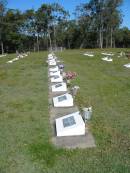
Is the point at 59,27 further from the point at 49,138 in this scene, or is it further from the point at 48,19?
the point at 49,138

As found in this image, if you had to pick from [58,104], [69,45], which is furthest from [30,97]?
[69,45]

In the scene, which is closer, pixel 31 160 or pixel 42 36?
pixel 31 160

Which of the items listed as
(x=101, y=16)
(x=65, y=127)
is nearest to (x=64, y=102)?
(x=65, y=127)

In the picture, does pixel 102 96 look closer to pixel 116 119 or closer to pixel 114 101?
pixel 114 101

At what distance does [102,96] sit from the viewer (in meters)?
9.95

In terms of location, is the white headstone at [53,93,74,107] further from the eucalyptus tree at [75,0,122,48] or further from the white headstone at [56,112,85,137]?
the eucalyptus tree at [75,0,122,48]

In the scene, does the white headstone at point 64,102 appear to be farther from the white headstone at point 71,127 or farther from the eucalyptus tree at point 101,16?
the eucalyptus tree at point 101,16

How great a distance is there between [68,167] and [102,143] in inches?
43.5

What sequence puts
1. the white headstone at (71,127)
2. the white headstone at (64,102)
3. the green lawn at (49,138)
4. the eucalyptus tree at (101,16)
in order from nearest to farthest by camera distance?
the green lawn at (49,138) → the white headstone at (71,127) → the white headstone at (64,102) → the eucalyptus tree at (101,16)

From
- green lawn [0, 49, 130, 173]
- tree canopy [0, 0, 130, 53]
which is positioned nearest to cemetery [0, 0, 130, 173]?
→ green lawn [0, 49, 130, 173]

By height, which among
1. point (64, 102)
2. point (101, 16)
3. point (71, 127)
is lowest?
point (71, 127)

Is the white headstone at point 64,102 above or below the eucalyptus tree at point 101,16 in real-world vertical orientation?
below

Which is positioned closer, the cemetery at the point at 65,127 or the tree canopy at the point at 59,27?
the cemetery at the point at 65,127

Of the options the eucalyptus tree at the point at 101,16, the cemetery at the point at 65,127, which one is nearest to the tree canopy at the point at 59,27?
the eucalyptus tree at the point at 101,16
